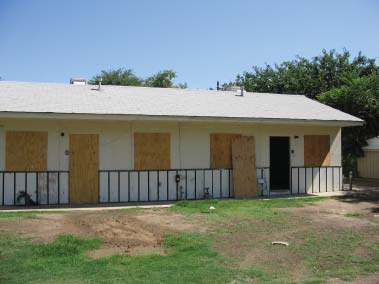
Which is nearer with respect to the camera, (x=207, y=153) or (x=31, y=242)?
(x=31, y=242)

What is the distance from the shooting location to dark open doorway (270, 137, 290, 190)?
60.8 feet

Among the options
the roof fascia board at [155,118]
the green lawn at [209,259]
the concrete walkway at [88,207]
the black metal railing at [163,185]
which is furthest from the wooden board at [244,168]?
the green lawn at [209,259]

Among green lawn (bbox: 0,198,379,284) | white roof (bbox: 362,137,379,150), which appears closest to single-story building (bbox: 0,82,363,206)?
green lawn (bbox: 0,198,379,284)

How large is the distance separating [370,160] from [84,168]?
16.1 m

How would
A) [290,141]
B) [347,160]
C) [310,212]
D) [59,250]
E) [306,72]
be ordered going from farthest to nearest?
[306,72]
[347,160]
[290,141]
[310,212]
[59,250]

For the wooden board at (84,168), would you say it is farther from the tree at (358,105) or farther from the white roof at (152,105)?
the tree at (358,105)

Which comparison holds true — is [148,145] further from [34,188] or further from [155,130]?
[34,188]

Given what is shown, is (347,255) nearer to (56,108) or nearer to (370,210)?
(370,210)

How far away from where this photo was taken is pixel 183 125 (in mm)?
15750

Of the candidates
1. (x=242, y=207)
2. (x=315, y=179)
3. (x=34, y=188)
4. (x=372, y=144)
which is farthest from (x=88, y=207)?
(x=372, y=144)

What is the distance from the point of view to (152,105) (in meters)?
16.0

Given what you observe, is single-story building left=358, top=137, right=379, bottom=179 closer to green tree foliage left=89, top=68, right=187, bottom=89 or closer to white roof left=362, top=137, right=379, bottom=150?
white roof left=362, top=137, right=379, bottom=150

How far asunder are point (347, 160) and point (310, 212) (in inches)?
556

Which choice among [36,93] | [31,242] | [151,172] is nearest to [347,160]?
[151,172]
